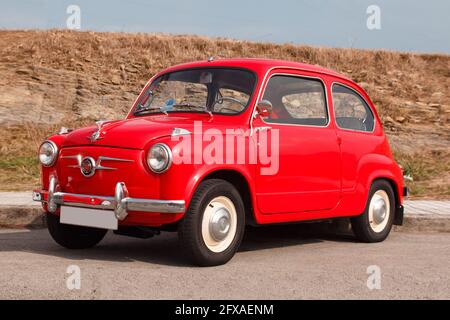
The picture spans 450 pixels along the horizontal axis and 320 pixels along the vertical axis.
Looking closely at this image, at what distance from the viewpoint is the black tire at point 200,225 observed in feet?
17.8

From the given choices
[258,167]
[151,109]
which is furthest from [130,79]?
[258,167]

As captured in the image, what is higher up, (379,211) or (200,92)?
(200,92)

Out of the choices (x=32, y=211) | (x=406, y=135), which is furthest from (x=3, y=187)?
(x=406, y=135)

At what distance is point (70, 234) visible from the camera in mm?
6504

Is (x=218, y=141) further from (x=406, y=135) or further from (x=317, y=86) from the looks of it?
(x=406, y=135)

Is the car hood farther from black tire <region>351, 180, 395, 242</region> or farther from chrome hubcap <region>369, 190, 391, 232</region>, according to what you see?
chrome hubcap <region>369, 190, 391, 232</region>

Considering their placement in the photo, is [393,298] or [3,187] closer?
[393,298]

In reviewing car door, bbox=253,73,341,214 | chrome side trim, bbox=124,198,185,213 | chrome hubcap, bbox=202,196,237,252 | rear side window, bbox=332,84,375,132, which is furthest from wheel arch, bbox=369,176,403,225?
chrome side trim, bbox=124,198,185,213

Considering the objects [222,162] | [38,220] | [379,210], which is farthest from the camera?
[38,220]

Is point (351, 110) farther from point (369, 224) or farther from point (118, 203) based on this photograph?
point (118, 203)

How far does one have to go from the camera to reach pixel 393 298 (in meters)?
4.65

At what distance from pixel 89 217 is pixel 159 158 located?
2.67 ft

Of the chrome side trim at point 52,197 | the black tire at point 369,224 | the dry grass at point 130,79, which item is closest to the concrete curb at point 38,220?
the black tire at point 369,224

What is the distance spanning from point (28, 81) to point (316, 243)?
15.3 m
